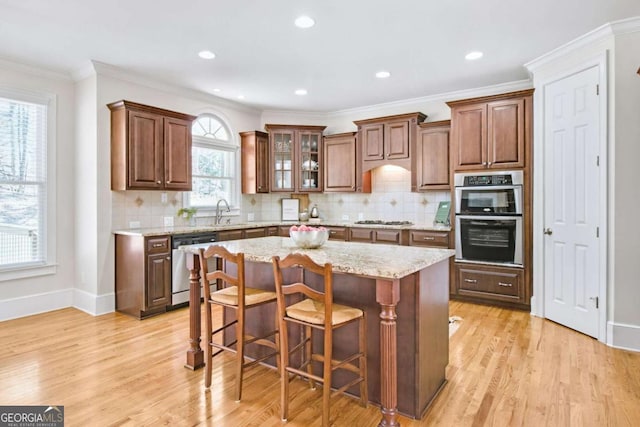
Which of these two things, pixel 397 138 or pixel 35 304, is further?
pixel 397 138

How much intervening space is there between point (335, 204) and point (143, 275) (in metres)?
3.30

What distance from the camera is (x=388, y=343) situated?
1.99 meters

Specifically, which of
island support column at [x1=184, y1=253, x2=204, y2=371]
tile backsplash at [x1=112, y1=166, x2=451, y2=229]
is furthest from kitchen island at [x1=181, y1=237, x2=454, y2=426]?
tile backsplash at [x1=112, y1=166, x2=451, y2=229]

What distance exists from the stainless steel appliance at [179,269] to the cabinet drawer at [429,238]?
→ 270 cm

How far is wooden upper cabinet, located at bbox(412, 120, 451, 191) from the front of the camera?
492cm

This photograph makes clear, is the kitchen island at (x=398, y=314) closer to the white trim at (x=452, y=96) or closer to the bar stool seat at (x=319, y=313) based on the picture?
the bar stool seat at (x=319, y=313)

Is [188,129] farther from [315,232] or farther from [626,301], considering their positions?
[626,301]

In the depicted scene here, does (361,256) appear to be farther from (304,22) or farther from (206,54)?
(206,54)

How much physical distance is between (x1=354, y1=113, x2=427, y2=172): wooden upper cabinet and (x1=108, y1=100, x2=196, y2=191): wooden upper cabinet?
8.35ft

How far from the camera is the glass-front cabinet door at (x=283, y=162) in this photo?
19.6 feet

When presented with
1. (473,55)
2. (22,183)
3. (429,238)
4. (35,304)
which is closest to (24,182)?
(22,183)

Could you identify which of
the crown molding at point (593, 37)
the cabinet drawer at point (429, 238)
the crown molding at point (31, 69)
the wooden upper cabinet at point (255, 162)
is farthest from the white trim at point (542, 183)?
the crown molding at point (31, 69)

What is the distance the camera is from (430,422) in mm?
2109

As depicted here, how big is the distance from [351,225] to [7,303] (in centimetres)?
413
